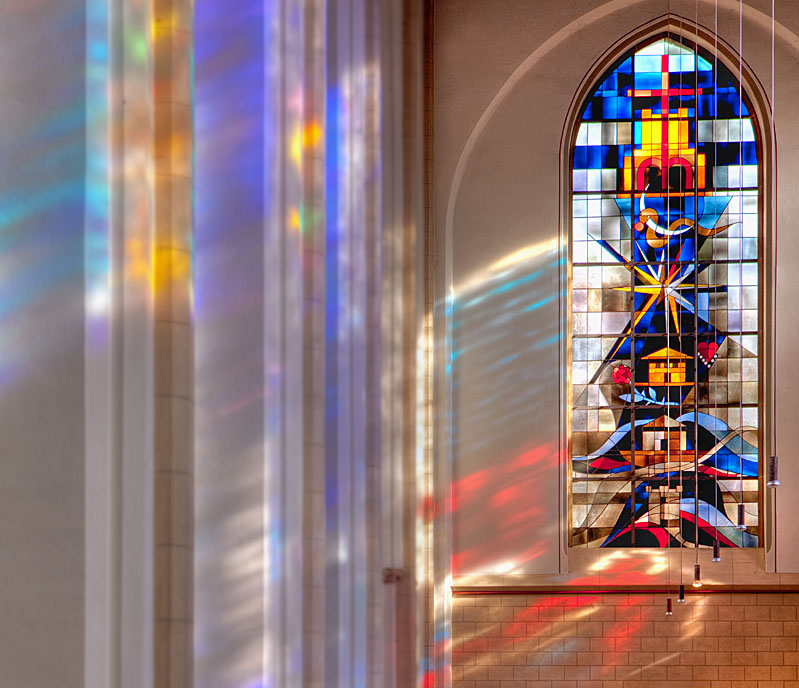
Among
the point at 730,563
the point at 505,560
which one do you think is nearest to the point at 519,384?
the point at 505,560

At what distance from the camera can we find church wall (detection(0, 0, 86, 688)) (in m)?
1.58

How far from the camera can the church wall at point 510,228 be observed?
8.12 meters

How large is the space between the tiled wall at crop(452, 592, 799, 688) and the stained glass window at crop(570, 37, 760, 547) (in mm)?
504

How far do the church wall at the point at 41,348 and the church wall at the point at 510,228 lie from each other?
21.7 feet

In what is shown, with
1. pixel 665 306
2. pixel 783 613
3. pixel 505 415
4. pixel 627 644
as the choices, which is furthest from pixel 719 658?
pixel 665 306

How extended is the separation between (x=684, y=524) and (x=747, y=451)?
76cm

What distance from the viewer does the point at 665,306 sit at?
27.1 feet

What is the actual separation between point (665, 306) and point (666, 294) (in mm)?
97

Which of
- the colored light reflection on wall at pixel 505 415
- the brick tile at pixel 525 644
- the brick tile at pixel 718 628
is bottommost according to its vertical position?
the brick tile at pixel 525 644

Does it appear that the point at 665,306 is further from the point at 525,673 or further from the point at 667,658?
the point at 525,673

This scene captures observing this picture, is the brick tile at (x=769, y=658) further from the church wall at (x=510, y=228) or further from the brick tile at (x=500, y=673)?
the brick tile at (x=500, y=673)

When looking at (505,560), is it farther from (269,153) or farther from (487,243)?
(269,153)

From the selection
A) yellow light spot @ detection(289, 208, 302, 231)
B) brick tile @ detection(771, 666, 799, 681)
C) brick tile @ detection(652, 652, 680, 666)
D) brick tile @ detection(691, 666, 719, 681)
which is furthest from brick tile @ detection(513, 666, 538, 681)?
yellow light spot @ detection(289, 208, 302, 231)

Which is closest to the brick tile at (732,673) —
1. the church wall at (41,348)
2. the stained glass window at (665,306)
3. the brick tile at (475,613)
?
the stained glass window at (665,306)
